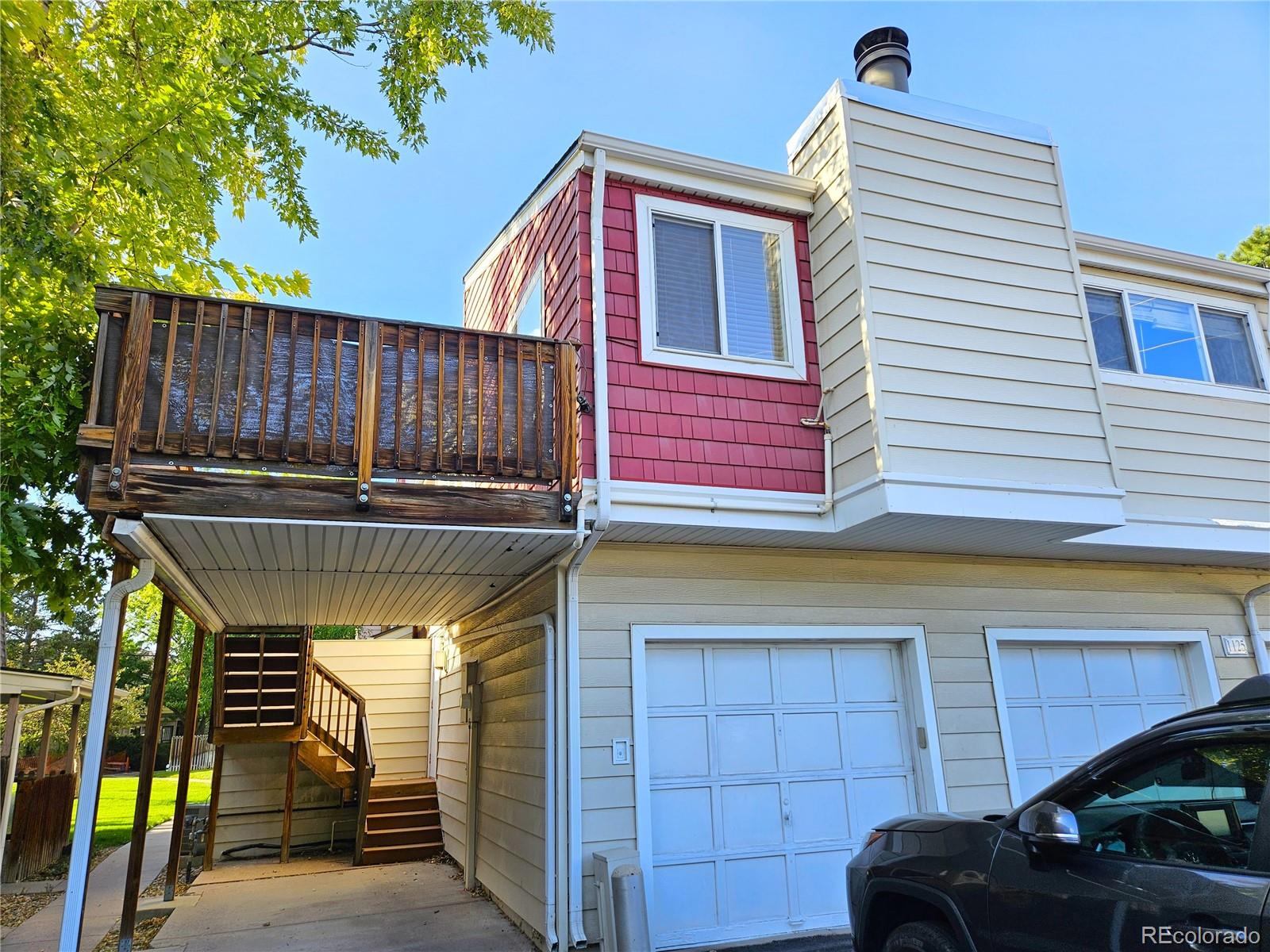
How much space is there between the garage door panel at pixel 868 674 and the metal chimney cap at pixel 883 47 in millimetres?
5318

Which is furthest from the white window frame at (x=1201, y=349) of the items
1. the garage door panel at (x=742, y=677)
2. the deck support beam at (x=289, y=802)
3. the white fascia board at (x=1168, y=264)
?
the deck support beam at (x=289, y=802)

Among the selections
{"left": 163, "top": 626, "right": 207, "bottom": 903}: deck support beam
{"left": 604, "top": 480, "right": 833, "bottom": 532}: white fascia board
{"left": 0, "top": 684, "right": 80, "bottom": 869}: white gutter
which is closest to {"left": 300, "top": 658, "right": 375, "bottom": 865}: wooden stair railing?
{"left": 163, "top": 626, "right": 207, "bottom": 903}: deck support beam

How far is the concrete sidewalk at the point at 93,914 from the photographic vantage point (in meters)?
6.28

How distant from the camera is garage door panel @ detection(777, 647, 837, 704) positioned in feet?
20.1

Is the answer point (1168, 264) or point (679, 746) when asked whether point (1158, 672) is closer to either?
point (1168, 264)

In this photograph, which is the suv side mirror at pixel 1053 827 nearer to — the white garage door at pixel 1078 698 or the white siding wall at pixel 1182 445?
the white garage door at pixel 1078 698

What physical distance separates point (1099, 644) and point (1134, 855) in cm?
557

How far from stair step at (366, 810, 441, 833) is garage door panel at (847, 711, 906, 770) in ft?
20.4

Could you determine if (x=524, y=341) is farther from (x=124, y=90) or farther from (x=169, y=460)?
(x=124, y=90)

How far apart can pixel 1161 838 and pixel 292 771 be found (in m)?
10.2

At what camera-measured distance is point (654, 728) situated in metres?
5.68

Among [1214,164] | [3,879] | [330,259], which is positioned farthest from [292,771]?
[1214,164]

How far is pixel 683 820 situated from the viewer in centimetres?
557

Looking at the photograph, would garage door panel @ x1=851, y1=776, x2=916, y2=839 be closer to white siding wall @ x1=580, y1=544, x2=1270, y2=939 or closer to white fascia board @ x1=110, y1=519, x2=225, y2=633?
white siding wall @ x1=580, y1=544, x2=1270, y2=939
